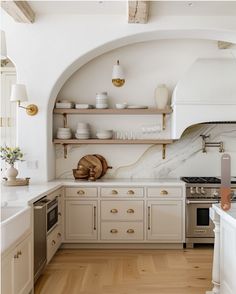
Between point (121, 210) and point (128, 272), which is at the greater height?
point (121, 210)

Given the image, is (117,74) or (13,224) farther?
(117,74)

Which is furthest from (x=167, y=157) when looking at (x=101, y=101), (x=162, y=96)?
(x=101, y=101)

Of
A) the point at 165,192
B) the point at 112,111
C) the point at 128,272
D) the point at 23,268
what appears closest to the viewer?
the point at 23,268

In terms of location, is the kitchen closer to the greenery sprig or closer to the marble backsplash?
the marble backsplash

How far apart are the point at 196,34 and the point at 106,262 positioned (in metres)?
2.95

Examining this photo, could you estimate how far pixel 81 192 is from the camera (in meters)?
4.51

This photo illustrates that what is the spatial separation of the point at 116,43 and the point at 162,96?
2.99 ft

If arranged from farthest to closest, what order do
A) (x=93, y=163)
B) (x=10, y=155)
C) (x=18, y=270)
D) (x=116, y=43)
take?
(x=93, y=163)
(x=116, y=43)
(x=10, y=155)
(x=18, y=270)

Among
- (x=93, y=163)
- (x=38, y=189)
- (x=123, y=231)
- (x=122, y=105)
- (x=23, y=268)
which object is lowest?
(x=123, y=231)

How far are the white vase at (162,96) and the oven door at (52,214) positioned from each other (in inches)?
73.5

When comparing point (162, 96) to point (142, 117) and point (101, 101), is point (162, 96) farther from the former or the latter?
point (101, 101)

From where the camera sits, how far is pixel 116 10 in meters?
4.33

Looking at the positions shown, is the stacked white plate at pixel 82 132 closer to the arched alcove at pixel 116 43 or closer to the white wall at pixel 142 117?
the white wall at pixel 142 117

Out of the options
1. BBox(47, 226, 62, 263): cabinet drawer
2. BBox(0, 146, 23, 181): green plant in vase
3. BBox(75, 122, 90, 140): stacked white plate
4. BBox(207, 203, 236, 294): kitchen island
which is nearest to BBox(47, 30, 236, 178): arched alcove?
BBox(75, 122, 90, 140): stacked white plate
